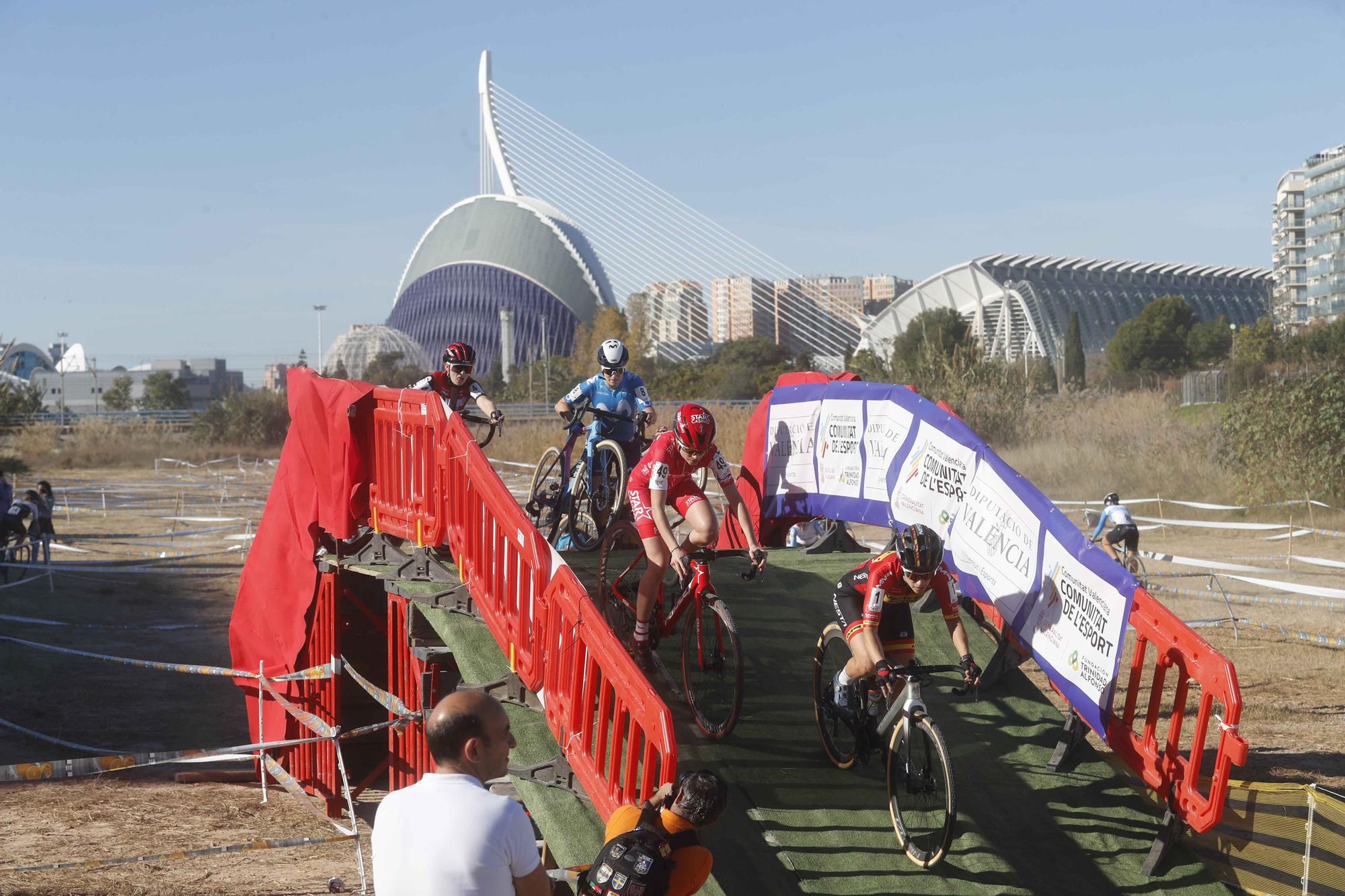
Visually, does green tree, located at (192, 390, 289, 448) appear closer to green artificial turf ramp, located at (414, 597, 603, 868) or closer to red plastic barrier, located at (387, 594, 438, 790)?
red plastic barrier, located at (387, 594, 438, 790)

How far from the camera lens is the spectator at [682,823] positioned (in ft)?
15.4

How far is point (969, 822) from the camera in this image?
22.1 ft

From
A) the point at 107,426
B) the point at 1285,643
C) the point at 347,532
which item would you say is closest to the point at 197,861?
the point at 347,532

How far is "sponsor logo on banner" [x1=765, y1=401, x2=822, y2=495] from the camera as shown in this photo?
1095 centimetres

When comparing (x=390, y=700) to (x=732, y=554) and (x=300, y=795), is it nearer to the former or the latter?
(x=300, y=795)

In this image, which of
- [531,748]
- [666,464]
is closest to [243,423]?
[666,464]

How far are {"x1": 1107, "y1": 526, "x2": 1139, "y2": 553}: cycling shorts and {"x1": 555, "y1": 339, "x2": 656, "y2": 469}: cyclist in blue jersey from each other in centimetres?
967

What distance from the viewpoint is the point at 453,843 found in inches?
131

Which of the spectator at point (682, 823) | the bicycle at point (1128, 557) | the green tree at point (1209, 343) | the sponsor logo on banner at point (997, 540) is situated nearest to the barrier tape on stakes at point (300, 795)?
the sponsor logo on banner at point (997, 540)

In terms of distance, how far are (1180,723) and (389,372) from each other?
81.2 metres

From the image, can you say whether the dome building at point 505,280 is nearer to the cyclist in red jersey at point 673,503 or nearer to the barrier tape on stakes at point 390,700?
the barrier tape on stakes at point 390,700

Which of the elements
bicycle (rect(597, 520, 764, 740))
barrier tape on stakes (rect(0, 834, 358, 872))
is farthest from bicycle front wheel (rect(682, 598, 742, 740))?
barrier tape on stakes (rect(0, 834, 358, 872))

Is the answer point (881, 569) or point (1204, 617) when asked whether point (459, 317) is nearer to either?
point (1204, 617)

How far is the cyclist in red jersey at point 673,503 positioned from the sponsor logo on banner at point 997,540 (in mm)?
1559
